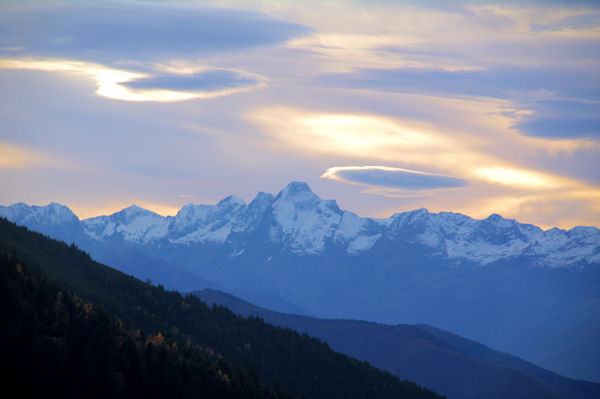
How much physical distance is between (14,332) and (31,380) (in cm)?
1543

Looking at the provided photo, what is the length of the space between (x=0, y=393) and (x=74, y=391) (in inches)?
850

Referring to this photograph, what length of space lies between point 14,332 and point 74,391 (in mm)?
22034

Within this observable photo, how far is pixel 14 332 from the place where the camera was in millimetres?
199500

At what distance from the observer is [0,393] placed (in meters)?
176

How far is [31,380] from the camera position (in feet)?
624

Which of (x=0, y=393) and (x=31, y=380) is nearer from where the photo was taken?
A: (x=0, y=393)

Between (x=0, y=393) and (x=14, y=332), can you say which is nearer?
A: (x=0, y=393)

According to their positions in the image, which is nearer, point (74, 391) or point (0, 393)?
point (0, 393)

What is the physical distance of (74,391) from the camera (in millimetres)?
194000

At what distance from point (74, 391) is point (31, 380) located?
34.6ft

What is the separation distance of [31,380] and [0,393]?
1440 centimetres
